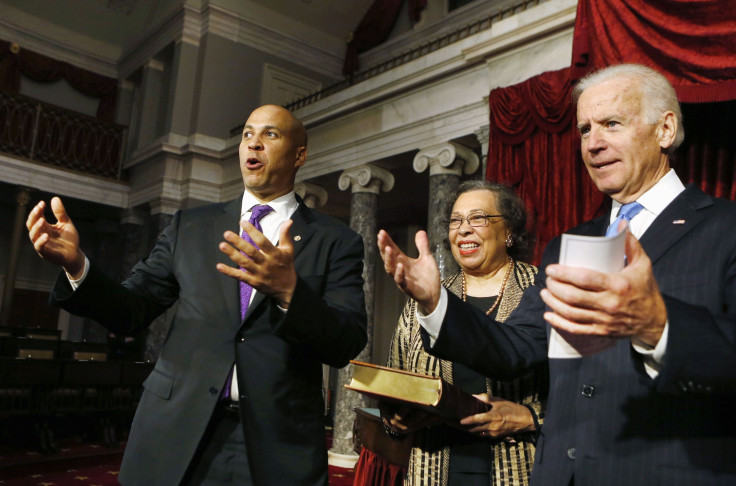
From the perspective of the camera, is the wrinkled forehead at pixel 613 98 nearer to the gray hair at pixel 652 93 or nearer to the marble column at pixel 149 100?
the gray hair at pixel 652 93

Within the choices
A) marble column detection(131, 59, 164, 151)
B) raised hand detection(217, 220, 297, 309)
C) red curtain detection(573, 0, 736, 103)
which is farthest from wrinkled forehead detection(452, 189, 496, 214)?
marble column detection(131, 59, 164, 151)

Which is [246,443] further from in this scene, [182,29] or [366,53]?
[366,53]

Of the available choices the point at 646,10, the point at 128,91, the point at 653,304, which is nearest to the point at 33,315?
the point at 128,91

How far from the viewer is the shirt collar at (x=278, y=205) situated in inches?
76.0

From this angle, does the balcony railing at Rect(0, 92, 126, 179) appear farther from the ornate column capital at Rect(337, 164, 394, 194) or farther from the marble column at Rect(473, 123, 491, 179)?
the marble column at Rect(473, 123, 491, 179)

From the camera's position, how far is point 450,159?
633 cm

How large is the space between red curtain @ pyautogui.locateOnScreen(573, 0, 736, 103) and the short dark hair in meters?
1.77

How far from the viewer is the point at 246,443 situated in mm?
1577

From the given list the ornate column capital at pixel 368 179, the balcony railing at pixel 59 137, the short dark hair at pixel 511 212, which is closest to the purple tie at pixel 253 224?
the short dark hair at pixel 511 212

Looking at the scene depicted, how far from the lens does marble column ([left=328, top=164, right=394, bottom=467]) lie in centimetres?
702

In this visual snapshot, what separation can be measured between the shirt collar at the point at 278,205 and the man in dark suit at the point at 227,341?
5 cm

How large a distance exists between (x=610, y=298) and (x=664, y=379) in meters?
0.22

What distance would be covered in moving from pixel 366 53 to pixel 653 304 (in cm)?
1189

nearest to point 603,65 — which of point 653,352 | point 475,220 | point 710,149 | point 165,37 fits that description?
point 710,149
